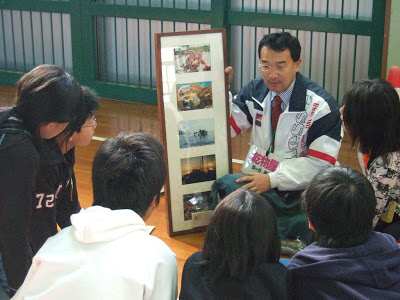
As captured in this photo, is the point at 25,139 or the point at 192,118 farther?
the point at 192,118

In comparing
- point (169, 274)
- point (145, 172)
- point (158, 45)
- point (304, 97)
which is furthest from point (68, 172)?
point (304, 97)

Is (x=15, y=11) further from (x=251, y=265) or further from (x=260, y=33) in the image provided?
(x=251, y=265)

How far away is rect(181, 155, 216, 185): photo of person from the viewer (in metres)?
3.07

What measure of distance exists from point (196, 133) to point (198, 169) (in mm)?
182

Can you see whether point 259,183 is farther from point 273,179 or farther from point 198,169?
point 198,169

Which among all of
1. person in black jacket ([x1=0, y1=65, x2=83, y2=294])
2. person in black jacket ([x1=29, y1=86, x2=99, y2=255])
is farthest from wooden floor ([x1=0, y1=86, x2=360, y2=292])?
person in black jacket ([x1=0, y1=65, x2=83, y2=294])

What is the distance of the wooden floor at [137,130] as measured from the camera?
10.1 ft

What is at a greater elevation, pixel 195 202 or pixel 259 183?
pixel 259 183

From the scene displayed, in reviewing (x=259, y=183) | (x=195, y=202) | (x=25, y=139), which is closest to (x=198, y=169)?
(x=195, y=202)

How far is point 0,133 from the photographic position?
72.4 inches

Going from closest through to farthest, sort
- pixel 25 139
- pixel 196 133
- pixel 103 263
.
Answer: pixel 103 263
pixel 25 139
pixel 196 133

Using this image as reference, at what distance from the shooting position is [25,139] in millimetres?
1858

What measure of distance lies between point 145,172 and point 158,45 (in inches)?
55.4

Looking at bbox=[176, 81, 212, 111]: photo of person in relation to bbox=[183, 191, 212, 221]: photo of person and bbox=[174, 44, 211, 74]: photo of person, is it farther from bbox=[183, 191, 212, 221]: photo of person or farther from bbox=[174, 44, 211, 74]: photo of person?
bbox=[183, 191, 212, 221]: photo of person
